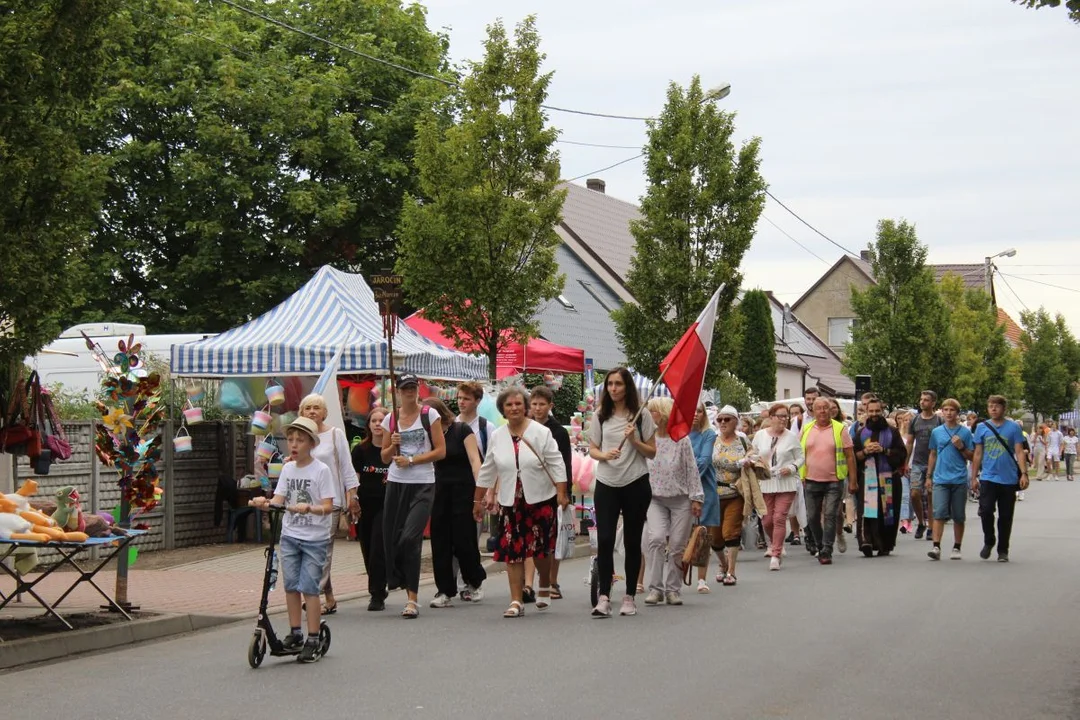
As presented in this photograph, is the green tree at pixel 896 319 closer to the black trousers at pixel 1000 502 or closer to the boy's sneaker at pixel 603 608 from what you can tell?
the black trousers at pixel 1000 502

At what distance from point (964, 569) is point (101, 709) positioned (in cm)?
1069

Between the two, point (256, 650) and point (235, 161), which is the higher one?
point (235, 161)

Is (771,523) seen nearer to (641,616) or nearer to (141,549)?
(641,616)

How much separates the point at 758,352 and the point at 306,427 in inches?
1547

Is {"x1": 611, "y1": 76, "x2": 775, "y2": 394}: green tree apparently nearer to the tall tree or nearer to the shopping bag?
the shopping bag

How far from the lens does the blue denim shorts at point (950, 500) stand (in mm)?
16906

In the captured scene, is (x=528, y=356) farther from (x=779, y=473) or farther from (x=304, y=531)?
(x=304, y=531)

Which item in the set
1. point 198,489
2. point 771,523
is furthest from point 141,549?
point 771,523

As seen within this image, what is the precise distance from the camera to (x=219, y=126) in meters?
33.5

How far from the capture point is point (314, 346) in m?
18.5

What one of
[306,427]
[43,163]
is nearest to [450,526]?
[306,427]

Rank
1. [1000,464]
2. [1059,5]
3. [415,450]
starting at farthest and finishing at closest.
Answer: [1000,464] → [415,450] → [1059,5]

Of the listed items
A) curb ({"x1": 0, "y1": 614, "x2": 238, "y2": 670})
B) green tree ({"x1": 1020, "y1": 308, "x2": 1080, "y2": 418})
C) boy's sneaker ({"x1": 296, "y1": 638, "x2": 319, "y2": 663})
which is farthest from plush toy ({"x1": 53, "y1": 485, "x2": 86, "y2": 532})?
green tree ({"x1": 1020, "y1": 308, "x2": 1080, "y2": 418})

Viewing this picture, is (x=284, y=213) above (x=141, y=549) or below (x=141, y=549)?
above
